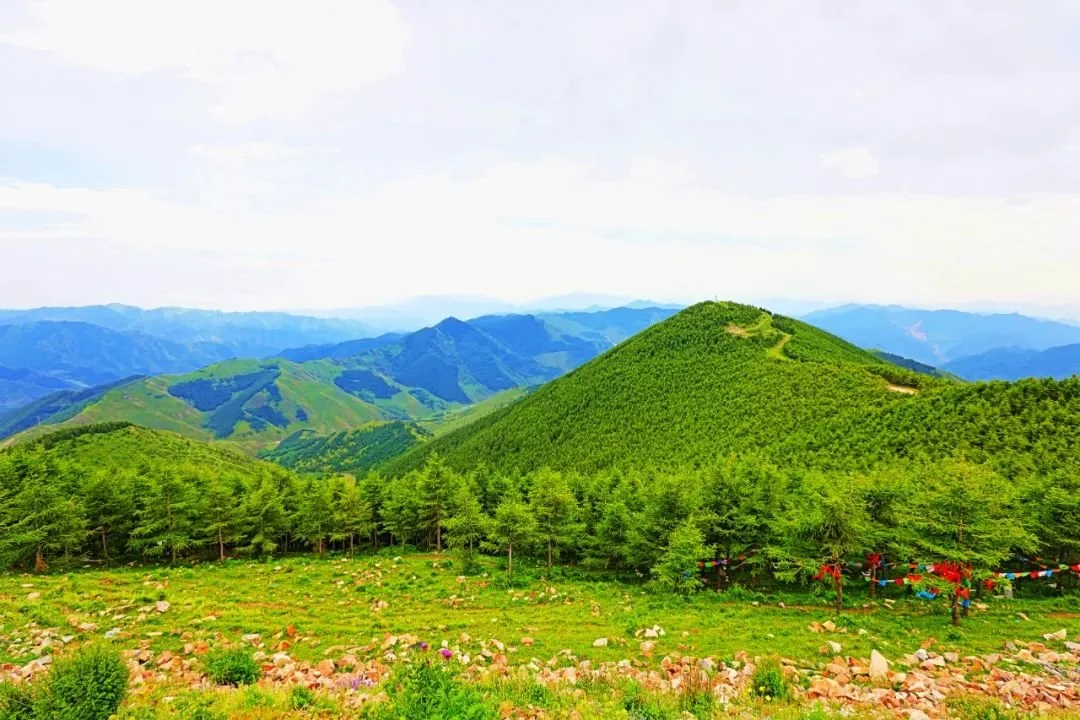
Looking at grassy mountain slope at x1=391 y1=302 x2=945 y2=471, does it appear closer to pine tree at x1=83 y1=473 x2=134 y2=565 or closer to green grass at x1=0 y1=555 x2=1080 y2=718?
green grass at x1=0 y1=555 x2=1080 y2=718

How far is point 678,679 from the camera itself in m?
17.2

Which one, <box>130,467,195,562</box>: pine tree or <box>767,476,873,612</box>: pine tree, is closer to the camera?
<box>767,476,873,612</box>: pine tree

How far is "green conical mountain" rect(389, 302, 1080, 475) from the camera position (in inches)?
2201

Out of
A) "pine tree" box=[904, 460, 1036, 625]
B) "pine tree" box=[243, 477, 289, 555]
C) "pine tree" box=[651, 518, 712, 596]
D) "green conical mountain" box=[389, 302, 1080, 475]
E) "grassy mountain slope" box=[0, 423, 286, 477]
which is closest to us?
"pine tree" box=[904, 460, 1036, 625]

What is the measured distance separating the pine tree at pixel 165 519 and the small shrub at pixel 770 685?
1824 inches

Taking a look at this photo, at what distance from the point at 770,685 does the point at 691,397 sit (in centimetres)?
9632

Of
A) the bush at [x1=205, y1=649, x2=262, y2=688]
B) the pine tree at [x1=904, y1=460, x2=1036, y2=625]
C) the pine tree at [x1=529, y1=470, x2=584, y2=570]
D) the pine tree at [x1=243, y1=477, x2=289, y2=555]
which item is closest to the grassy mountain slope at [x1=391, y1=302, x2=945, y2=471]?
the pine tree at [x1=529, y1=470, x2=584, y2=570]

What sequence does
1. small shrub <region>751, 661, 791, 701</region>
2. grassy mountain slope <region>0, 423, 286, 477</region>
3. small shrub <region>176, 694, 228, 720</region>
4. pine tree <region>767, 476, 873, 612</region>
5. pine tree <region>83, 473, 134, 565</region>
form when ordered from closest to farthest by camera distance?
1. small shrub <region>176, 694, 228, 720</region>
2. small shrub <region>751, 661, 791, 701</region>
3. pine tree <region>767, 476, 873, 612</region>
4. pine tree <region>83, 473, 134, 565</region>
5. grassy mountain slope <region>0, 423, 286, 477</region>

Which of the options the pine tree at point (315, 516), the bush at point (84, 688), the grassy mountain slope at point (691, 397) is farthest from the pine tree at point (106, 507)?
the grassy mountain slope at point (691, 397)

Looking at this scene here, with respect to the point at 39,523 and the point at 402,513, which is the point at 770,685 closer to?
the point at 402,513

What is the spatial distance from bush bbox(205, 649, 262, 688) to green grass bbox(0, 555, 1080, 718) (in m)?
1.30

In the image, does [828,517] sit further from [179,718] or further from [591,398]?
[591,398]

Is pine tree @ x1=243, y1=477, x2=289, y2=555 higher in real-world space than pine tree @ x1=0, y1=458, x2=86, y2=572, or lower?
lower

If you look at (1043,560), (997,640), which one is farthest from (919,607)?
(1043,560)
